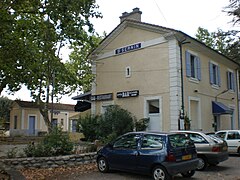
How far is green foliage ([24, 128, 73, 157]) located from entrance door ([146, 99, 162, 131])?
7640 mm

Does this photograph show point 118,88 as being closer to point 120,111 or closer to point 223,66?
point 120,111

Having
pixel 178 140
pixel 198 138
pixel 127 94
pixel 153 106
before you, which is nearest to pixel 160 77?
pixel 153 106

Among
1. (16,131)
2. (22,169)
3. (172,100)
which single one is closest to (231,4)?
(172,100)

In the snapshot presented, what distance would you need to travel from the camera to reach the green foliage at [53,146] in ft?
36.9

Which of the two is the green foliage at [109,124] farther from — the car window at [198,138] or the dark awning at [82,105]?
the car window at [198,138]

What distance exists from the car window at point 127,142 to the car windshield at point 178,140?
1.15 metres

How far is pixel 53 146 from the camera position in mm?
11500

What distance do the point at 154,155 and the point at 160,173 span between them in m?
0.53

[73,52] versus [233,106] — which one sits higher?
[73,52]

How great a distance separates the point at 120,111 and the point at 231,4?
359 inches

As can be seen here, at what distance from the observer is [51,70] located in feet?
59.9

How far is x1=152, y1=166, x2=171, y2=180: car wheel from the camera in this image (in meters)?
8.11

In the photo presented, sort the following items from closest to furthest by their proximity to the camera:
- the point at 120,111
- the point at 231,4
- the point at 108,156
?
the point at 108,156 < the point at 231,4 < the point at 120,111

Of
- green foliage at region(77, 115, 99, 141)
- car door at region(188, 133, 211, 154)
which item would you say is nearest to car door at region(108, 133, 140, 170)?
car door at region(188, 133, 211, 154)
